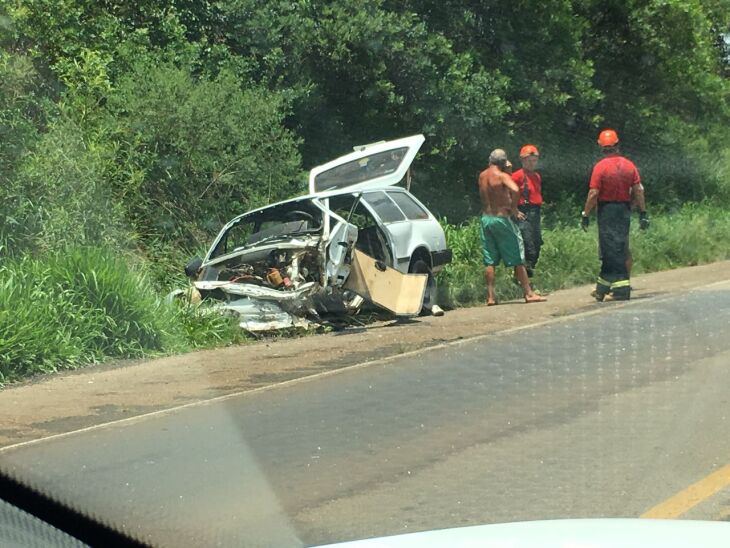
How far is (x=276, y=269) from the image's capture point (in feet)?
38.7

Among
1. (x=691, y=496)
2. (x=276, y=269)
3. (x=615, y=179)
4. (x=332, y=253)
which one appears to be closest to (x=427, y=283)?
(x=332, y=253)

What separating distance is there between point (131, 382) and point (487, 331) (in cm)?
394

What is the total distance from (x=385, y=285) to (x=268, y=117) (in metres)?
3.81

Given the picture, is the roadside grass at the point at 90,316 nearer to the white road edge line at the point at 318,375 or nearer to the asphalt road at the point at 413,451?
the white road edge line at the point at 318,375

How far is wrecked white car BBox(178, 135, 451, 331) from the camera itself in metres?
11.6

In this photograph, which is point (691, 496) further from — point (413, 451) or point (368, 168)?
point (368, 168)

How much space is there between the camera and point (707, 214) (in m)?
23.2

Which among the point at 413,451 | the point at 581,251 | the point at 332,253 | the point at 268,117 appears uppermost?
the point at 268,117

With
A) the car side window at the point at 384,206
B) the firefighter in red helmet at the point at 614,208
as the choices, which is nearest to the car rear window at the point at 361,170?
the car side window at the point at 384,206

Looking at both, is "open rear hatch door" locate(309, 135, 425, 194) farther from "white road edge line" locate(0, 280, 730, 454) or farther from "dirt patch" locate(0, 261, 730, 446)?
"white road edge line" locate(0, 280, 730, 454)

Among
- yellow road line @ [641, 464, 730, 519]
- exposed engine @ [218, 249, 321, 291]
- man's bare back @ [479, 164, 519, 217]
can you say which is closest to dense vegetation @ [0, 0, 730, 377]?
exposed engine @ [218, 249, 321, 291]

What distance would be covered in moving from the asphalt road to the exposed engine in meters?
2.03

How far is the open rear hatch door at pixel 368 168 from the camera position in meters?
12.6

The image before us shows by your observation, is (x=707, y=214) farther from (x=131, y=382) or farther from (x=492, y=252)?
(x=131, y=382)
